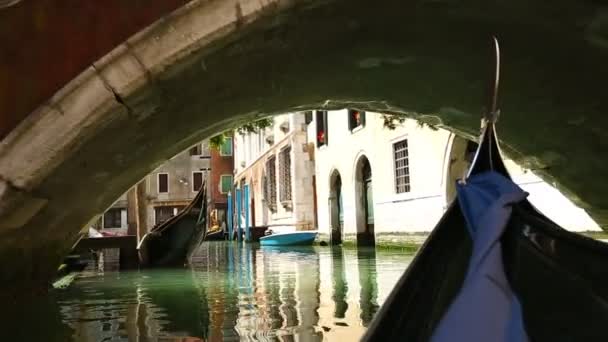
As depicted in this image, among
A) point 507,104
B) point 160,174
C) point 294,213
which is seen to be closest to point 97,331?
point 507,104

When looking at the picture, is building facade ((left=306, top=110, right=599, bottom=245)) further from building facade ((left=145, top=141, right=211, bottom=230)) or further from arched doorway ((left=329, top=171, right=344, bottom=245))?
building facade ((left=145, top=141, right=211, bottom=230))

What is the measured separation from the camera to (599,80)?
298 centimetres

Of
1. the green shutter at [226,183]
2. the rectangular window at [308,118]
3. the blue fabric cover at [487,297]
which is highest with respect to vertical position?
the rectangular window at [308,118]

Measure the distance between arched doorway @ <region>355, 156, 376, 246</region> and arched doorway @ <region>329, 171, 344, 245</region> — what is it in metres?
1.04

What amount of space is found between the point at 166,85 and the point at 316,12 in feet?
1.91

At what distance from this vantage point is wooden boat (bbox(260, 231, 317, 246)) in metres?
13.8

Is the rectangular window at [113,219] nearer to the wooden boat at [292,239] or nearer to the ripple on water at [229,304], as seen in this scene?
the wooden boat at [292,239]

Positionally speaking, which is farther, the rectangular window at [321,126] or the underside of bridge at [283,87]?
the rectangular window at [321,126]

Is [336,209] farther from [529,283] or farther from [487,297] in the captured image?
[487,297]

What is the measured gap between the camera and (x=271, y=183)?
2000cm

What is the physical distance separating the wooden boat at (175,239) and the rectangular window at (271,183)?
10569 millimetres

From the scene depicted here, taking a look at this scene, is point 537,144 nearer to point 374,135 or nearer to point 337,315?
point 337,315

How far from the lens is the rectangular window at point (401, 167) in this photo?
1002cm

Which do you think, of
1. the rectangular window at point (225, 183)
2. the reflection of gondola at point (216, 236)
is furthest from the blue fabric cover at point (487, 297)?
the rectangular window at point (225, 183)
